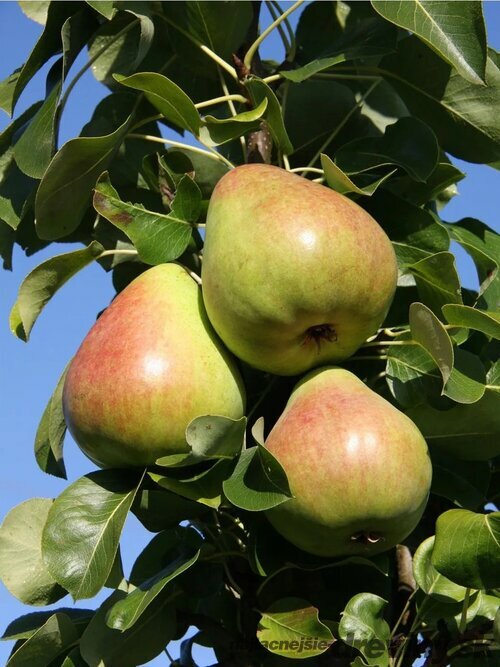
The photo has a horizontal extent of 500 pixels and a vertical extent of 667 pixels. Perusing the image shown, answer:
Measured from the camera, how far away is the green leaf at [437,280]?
155 centimetres

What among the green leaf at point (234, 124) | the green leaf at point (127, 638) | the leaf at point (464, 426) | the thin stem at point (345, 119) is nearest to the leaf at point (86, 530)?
the green leaf at point (127, 638)

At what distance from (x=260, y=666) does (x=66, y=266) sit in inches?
28.2

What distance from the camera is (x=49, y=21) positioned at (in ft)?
5.74

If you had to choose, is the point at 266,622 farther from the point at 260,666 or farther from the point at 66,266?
the point at 66,266

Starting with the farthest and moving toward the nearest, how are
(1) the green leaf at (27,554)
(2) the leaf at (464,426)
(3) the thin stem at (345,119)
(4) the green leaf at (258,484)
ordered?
(3) the thin stem at (345,119)
(1) the green leaf at (27,554)
(2) the leaf at (464,426)
(4) the green leaf at (258,484)

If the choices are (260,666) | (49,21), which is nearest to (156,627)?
(260,666)

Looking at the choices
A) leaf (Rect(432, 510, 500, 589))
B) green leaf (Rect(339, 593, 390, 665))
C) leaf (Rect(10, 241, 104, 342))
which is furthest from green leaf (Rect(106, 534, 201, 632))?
leaf (Rect(10, 241, 104, 342))

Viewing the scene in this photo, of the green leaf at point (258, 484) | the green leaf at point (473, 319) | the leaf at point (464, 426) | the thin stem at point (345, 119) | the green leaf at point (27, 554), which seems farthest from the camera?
the thin stem at point (345, 119)

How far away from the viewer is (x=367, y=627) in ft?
4.74

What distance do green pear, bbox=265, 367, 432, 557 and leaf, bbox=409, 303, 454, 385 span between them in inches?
3.8

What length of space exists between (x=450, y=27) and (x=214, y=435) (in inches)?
28.9

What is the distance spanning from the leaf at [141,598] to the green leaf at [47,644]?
0.15 m

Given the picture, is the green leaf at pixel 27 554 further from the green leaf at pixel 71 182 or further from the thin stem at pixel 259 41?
the thin stem at pixel 259 41

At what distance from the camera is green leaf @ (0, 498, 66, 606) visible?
5.66ft
